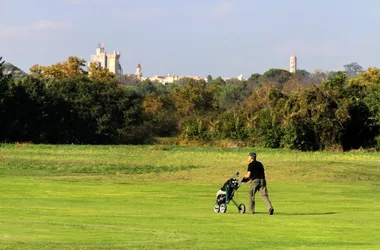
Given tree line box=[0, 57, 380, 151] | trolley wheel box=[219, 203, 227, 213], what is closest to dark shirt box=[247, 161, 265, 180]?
trolley wheel box=[219, 203, 227, 213]

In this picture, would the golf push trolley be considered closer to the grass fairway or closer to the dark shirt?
the grass fairway

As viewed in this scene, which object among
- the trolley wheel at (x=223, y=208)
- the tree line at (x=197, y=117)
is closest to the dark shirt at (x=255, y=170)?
the trolley wheel at (x=223, y=208)

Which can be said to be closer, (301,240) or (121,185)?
(301,240)

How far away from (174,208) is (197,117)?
7238 centimetres

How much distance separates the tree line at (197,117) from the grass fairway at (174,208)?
95.7ft

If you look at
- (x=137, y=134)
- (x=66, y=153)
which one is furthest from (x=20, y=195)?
Result: (x=137, y=134)

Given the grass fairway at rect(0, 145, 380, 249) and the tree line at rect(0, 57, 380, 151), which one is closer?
the grass fairway at rect(0, 145, 380, 249)

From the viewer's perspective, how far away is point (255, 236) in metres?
21.5

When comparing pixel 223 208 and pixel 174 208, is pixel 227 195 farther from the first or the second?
pixel 174 208

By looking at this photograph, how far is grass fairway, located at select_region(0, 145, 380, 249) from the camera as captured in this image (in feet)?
66.5

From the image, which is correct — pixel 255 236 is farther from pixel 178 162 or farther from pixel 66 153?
pixel 66 153

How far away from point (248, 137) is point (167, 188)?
184 feet

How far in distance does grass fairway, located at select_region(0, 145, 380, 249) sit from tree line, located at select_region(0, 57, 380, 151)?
29.2 metres

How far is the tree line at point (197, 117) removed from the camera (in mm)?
87000
